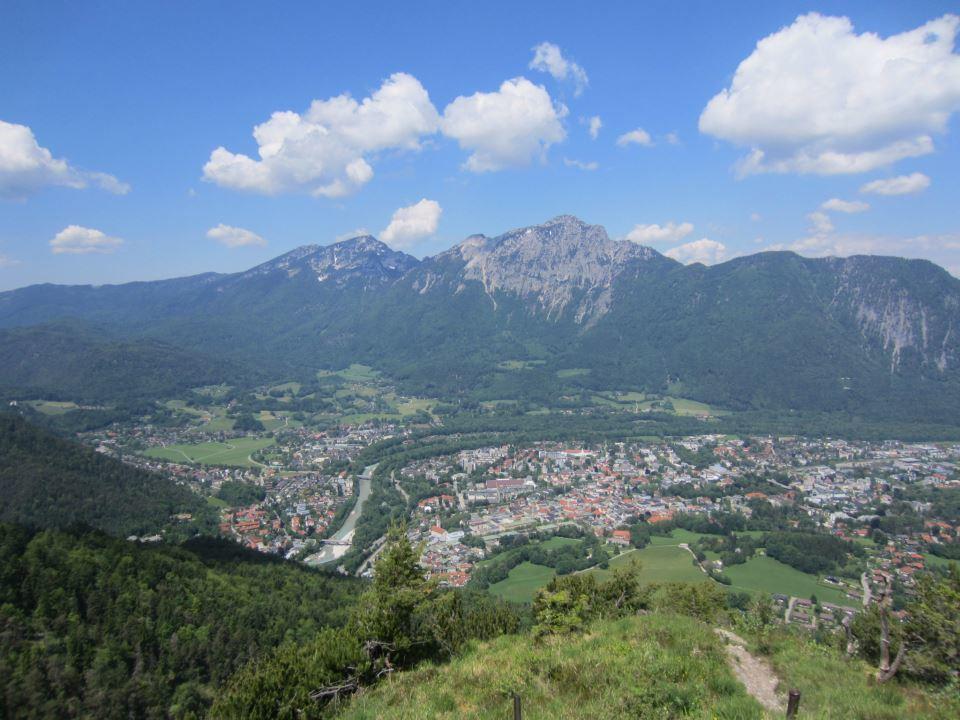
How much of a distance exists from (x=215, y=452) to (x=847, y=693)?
84805 millimetres

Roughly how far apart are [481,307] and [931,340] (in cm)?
13022

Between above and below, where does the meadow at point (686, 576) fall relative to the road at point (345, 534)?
above

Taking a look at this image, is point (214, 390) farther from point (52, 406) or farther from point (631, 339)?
point (631, 339)

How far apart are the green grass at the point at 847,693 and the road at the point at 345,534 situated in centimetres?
3824

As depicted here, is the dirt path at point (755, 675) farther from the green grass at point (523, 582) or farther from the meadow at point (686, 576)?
the green grass at point (523, 582)

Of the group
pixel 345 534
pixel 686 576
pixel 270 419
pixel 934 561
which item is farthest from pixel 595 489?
pixel 270 419

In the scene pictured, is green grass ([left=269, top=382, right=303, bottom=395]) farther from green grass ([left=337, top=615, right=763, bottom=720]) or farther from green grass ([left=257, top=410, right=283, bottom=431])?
green grass ([left=337, top=615, right=763, bottom=720])

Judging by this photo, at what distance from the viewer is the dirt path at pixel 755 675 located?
7.07 m

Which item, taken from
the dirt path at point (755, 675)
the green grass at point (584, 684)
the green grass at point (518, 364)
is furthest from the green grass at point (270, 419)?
the dirt path at point (755, 675)

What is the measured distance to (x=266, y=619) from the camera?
Result: 23578mm

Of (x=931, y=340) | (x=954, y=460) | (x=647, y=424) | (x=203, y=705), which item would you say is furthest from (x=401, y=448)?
(x=931, y=340)

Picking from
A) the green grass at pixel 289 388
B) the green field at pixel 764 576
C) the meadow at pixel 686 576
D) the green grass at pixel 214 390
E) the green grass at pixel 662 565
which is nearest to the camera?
the green field at pixel 764 576

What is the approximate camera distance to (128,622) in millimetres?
20859

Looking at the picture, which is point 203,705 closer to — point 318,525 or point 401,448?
point 318,525
